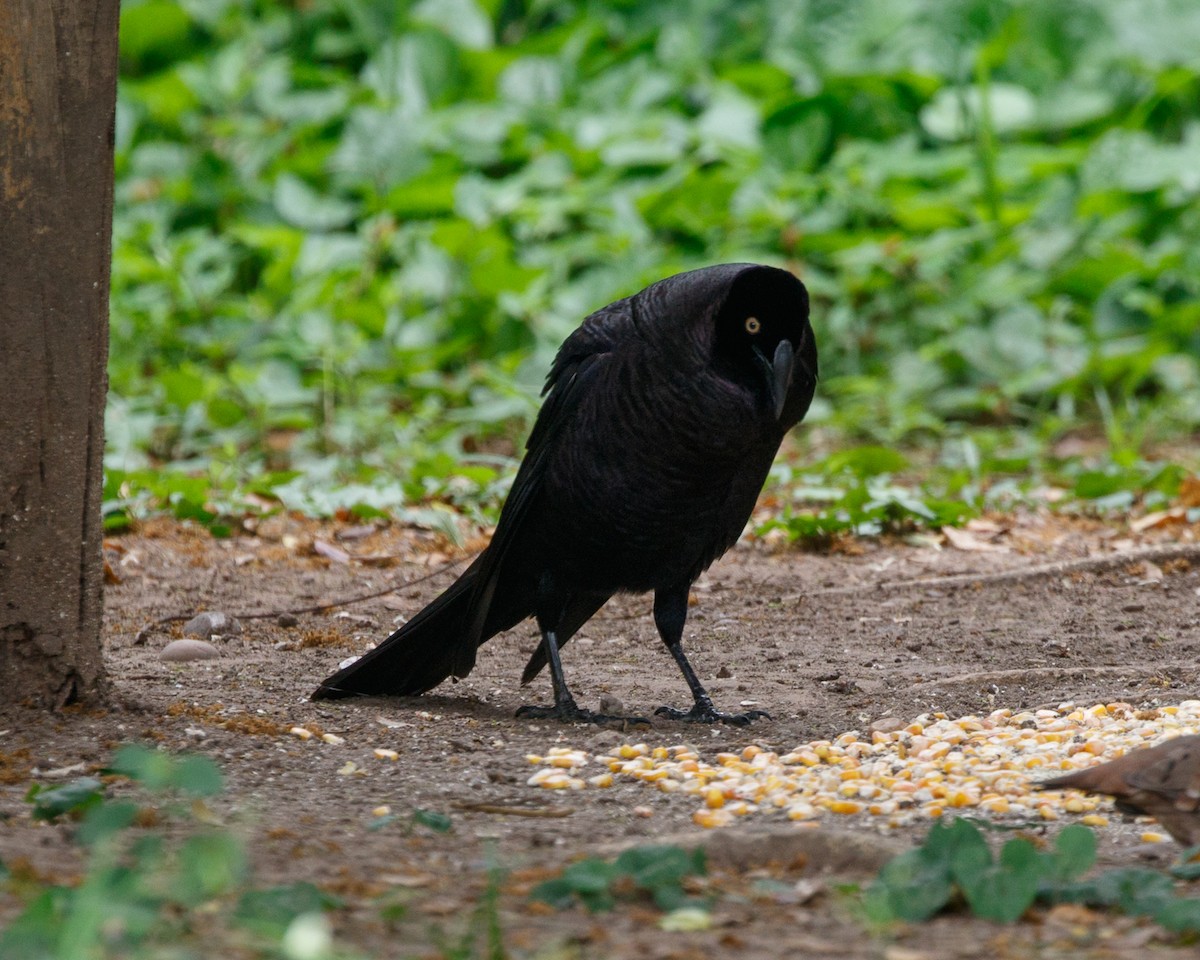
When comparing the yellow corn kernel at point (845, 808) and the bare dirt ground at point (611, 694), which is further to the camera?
the yellow corn kernel at point (845, 808)

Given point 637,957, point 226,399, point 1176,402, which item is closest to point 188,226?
point 226,399

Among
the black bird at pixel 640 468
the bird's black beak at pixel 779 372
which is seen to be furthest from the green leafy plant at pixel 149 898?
the bird's black beak at pixel 779 372

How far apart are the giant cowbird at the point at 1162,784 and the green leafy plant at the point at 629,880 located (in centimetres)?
61

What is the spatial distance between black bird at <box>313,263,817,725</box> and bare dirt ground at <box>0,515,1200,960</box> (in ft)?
0.56

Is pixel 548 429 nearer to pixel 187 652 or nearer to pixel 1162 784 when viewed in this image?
pixel 187 652

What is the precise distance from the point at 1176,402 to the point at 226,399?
15.9 feet

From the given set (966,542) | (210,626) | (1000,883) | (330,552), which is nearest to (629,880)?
(1000,883)

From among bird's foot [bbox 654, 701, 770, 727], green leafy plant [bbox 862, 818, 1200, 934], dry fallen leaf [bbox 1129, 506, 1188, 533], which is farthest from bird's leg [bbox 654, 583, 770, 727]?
dry fallen leaf [bbox 1129, 506, 1188, 533]

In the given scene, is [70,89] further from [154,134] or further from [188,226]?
[154,134]

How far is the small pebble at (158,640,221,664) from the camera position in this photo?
13.2 feet

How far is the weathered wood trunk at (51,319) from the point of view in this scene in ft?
9.39

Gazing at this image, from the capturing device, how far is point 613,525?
3623 millimetres

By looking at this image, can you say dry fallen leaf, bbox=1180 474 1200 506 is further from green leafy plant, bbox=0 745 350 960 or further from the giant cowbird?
green leafy plant, bbox=0 745 350 960

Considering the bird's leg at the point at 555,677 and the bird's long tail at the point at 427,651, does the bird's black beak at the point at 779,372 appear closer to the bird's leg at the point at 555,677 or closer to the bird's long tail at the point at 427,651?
the bird's leg at the point at 555,677
